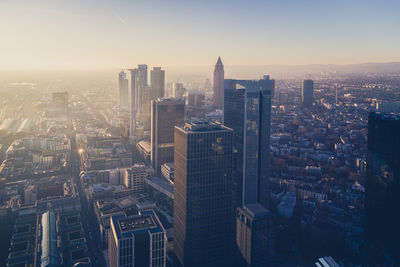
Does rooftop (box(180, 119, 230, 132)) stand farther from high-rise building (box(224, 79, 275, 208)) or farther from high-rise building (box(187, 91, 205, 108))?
high-rise building (box(187, 91, 205, 108))

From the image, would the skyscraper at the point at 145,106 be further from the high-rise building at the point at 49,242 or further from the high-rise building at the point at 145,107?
the high-rise building at the point at 49,242

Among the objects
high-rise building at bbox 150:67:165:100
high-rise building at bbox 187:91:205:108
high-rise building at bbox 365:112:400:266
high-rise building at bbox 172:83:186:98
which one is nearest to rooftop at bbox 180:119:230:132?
high-rise building at bbox 365:112:400:266

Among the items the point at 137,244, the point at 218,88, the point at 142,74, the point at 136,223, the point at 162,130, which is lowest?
the point at 137,244

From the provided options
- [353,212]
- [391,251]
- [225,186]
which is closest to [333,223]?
[353,212]

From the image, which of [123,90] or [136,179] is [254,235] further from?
[123,90]

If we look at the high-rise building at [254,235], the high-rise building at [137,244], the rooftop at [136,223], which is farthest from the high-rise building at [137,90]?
the high-rise building at [137,244]

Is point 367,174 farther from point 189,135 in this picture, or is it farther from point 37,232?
point 37,232

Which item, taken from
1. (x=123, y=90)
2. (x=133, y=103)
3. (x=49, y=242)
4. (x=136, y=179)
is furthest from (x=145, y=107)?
(x=49, y=242)
